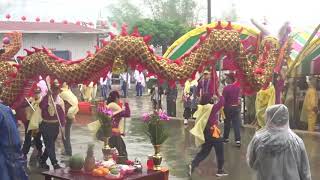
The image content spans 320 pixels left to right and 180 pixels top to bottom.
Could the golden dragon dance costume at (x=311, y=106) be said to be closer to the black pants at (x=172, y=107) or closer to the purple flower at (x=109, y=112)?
the black pants at (x=172, y=107)

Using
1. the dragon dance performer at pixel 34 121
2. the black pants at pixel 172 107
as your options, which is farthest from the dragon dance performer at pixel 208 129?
the black pants at pixel 172 107

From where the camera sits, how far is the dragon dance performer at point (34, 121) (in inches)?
396

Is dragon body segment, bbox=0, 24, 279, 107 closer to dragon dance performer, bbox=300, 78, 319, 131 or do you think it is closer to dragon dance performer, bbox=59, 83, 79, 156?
dragon dance performer, bbox=59, 83, 79, 156

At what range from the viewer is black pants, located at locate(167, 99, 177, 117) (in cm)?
1769

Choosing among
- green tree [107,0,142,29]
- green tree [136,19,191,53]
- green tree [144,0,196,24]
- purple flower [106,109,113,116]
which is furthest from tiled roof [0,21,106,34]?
green tree [107,0,142,29]

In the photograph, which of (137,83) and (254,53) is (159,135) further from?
(137,83)

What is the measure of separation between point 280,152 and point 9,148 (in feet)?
10.0

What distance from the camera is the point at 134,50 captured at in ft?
26.6

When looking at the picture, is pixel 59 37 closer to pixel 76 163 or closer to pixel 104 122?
pixel 104 122

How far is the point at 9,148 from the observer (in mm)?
6297

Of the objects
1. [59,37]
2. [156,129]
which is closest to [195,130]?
[156,129]

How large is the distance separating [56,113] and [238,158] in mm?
3761

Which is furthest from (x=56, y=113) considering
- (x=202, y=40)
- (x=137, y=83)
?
(x=137, y=83)

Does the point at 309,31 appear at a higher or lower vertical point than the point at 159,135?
higher
